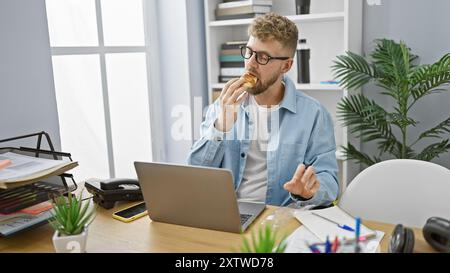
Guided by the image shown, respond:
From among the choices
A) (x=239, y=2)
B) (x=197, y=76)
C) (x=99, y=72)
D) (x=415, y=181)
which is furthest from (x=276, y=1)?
(x=415, y=181)

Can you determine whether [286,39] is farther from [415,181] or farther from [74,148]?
[74,148]

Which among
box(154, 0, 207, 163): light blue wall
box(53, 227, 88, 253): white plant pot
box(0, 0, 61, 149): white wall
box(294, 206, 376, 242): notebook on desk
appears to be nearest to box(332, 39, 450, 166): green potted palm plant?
box(154, 0, 207, 163): light blue wall

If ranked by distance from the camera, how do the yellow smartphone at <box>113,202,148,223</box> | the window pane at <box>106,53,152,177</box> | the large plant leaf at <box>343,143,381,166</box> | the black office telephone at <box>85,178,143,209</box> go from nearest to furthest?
the yellow smartphone at <box>113,202,148,223</box> < the black office telephone at <box>85,178,143,209</box> < the large plant leaf at <box>343,143,381,166</box> < the window pane at <box>106,53,152,177</box>

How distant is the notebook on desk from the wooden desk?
3 centimetres

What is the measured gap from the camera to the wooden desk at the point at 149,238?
1.17m

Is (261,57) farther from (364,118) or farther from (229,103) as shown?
(364,118)

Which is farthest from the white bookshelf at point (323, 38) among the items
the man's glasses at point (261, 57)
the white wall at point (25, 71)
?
the white wall at point (25, 71)

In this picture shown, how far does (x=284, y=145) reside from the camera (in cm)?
178

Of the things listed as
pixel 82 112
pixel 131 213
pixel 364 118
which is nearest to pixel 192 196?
pixel 131 213

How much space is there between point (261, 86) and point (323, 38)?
3.54ft

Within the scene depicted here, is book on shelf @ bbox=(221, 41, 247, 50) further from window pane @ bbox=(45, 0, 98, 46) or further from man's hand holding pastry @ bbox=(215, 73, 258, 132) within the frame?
man's hand holding pastry @ bbox=(215, 73, 258, 132)

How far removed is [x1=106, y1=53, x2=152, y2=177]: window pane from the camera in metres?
2.58

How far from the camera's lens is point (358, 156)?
8.05 ft

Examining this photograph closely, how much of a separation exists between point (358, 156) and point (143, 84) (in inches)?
54.1
